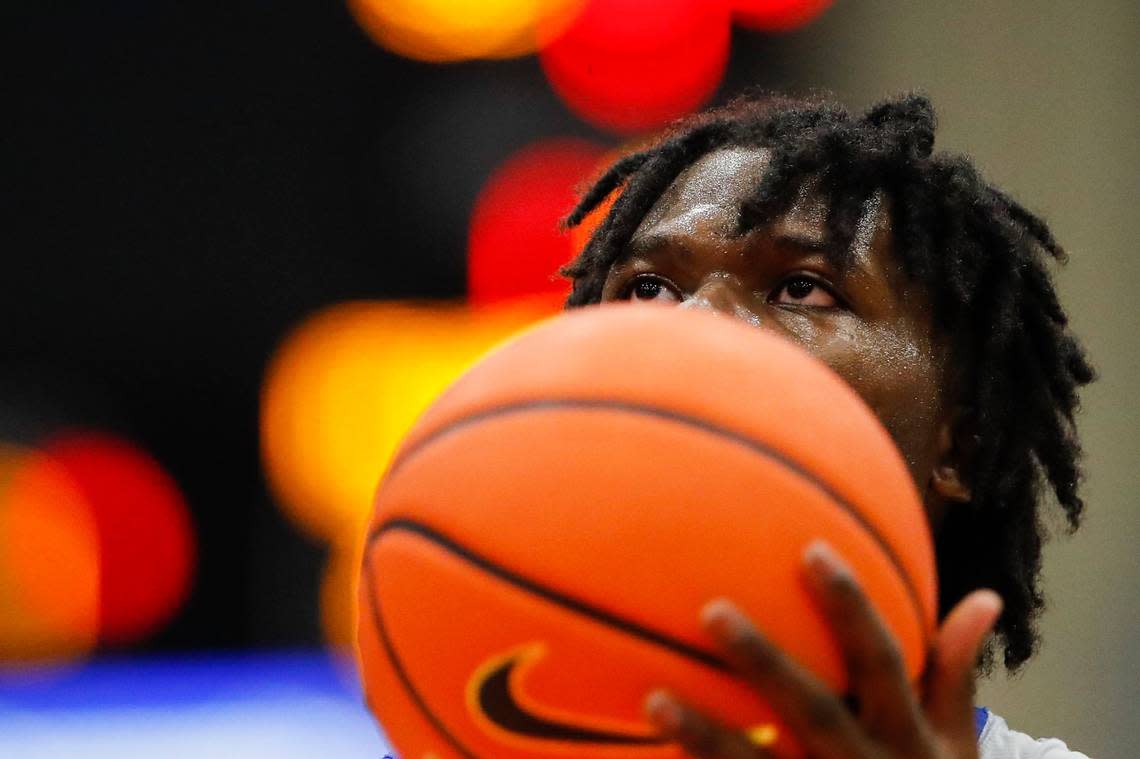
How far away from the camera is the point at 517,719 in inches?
54.9

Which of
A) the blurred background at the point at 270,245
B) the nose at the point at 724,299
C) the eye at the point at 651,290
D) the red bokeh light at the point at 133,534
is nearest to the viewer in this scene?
the nose at the point at 724,299

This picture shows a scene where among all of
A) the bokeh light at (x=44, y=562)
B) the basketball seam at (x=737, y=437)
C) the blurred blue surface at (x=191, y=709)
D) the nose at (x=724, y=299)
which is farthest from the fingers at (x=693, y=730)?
the bokeh light at (x=44, y=562)

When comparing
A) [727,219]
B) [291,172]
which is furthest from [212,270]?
[727,219]

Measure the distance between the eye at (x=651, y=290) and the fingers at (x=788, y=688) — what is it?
948 mm

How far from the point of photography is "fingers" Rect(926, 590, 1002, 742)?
149cm

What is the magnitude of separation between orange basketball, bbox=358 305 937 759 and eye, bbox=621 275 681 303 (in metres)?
0.69

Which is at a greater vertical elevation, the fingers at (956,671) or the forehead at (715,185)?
the forehead at (715,185)

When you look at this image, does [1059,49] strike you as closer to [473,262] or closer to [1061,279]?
[1061,279]

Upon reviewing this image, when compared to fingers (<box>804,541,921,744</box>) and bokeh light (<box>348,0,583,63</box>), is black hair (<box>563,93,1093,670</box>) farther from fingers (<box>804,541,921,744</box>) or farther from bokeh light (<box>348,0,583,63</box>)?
bokeh light (<box>348,0,583,63</box>)

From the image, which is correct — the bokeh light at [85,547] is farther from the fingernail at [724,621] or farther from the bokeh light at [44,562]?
the fingernail at [724,621]

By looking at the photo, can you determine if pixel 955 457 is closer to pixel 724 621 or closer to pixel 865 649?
pixel 865 649

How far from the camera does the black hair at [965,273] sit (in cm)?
226

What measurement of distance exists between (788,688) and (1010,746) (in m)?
1.20

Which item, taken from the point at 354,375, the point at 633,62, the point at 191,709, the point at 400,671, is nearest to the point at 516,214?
the point at 633,62
